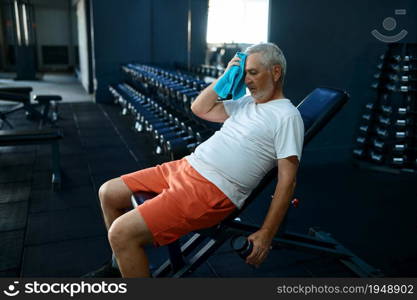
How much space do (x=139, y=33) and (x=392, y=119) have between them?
12.6ft

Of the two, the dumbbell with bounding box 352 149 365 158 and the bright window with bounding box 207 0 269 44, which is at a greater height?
the bright window with bounding box 207 0 269 44

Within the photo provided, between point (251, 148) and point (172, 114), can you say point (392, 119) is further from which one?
point (251, 148)

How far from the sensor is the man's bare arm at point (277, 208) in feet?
3.55

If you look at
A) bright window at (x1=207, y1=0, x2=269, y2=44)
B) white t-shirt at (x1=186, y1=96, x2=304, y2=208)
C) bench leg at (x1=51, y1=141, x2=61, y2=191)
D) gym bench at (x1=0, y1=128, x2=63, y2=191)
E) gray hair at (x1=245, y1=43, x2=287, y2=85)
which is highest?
bright window at (x1=207, y1=0, x2=269, y2=44)

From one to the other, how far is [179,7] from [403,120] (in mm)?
3878

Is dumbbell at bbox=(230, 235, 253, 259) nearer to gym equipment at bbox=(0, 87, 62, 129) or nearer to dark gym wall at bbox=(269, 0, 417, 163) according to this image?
dark gym wall at bbox=(269, 0, 417, 163)

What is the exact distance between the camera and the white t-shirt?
1086 mm

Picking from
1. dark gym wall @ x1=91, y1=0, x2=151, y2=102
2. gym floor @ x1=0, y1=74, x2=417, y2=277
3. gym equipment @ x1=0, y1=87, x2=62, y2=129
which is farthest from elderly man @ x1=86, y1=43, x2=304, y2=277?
dark gym wall @ x1=91, y1=0, x2=151, y2=102

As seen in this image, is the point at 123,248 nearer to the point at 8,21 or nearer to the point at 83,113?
the point at 83,113

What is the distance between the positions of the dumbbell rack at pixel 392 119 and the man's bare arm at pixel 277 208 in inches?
78.3

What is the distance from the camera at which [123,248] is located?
3.55 feet

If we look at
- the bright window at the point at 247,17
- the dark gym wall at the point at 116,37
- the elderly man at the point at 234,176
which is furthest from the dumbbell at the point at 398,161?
the dark gym wall at the point at 116,37

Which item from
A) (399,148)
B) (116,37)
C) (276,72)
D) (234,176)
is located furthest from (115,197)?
(116,37)

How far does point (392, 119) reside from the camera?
2938 mm
